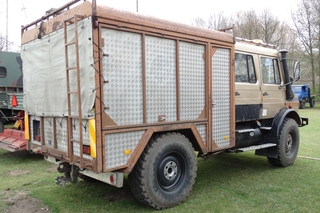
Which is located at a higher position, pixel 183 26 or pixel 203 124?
pixel 183 26

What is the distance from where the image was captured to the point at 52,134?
4402mm

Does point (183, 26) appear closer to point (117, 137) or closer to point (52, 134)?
point (117, 137)

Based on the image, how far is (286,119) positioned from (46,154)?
5.22m

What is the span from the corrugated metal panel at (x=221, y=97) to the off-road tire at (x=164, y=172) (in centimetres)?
79

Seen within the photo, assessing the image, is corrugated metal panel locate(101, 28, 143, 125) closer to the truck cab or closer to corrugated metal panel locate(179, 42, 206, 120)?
corrugated metal panel locate(179, 42, 206, 120)

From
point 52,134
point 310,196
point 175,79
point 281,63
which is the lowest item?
point 310,196

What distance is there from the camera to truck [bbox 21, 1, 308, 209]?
11.9 ft

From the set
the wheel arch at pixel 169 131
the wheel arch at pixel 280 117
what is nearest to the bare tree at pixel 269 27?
the wheel arch at pixel 280 117

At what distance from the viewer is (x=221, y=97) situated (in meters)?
5.20

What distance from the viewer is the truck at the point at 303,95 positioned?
82.3 ft

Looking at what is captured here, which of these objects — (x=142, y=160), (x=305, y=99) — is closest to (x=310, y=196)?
(x=142, y=160)

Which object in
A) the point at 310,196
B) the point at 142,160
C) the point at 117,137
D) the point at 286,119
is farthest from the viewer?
the point at 286,119

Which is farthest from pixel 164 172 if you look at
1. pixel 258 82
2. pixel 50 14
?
pixel 258 82

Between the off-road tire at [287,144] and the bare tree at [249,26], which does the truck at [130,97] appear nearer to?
the off-road tire at [287,144]
